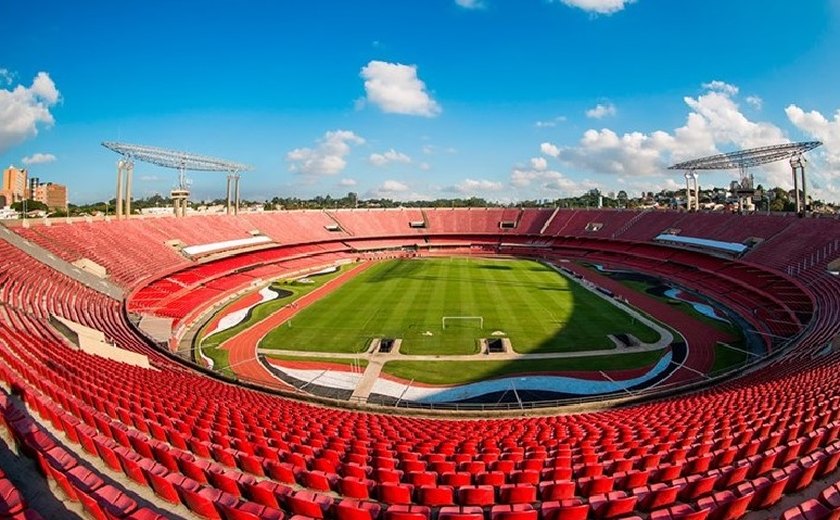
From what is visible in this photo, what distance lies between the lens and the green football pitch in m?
31.9

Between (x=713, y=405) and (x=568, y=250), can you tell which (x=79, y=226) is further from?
(x=568, y=250)

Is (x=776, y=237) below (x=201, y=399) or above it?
above

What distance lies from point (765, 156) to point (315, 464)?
67.5 metres

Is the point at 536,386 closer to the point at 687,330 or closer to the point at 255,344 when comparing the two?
the point at 687,330

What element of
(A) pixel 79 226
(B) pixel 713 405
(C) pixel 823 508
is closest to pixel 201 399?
(C) pixel 823 508

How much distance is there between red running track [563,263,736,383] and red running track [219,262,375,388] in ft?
72.4

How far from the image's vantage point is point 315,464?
948 centimetres

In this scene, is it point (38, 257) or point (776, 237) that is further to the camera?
point (776, 237)

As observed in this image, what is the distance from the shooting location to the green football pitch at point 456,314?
31.9 metres

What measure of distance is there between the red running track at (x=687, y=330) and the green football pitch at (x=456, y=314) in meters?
2.55

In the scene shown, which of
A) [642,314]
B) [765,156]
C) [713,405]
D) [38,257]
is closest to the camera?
[713,405]

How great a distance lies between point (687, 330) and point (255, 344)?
3002 cm

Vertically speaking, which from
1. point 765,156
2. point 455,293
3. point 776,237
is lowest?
point 455,293

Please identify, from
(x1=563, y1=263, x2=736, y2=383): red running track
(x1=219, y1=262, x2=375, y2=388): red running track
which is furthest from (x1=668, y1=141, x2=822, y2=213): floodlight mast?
(x1=219, y1=262, x2=375, y2=388): red running track
